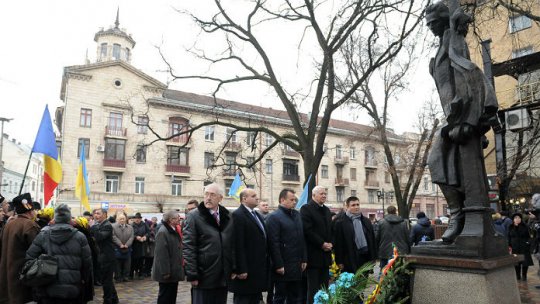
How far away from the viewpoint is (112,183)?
4206 centimetres

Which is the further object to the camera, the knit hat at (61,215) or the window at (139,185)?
the window at (139,185)

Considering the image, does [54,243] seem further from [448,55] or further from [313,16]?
[313,16]

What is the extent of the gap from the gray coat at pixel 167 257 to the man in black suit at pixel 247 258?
1.66m

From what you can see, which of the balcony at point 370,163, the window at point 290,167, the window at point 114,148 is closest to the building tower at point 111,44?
the window at point 114,148

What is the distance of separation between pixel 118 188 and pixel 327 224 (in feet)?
128

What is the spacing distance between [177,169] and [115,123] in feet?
26.3

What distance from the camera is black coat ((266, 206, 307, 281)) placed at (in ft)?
21.3

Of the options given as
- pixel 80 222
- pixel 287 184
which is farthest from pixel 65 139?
pixel 80 222

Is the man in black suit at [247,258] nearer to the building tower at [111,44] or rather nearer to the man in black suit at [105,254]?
the man in black suit at [105,254]

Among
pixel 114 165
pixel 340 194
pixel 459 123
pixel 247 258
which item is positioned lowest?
pixel 247 258

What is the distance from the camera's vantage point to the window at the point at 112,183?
41.8 meters

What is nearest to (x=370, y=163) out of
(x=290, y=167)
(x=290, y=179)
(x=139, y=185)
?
(x=290, y=167)

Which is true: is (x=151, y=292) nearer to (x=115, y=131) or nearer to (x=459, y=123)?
(x=459, y=123)

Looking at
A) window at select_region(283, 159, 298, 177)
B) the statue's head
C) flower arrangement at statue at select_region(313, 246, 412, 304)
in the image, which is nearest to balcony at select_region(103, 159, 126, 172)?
window at select_region(283, 159, 298, 177)
